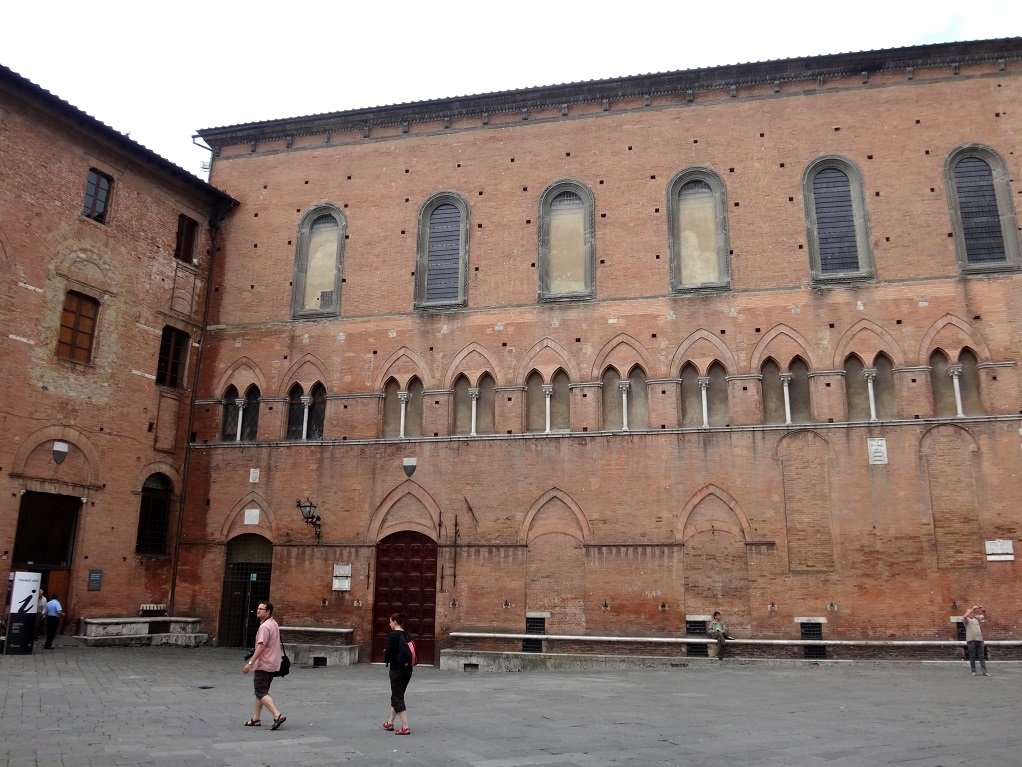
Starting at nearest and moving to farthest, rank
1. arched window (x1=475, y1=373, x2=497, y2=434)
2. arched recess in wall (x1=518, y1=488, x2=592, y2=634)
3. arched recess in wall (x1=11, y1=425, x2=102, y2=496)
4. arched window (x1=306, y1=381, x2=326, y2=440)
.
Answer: arched recess in wall (x1=11, y1=425, x2=102, y2=496) < arched recess in wall (x1=518, y1=488, x2=592, y2=634) < arched window (x1=475, y1=373, x2=497, y2=434) < arched window (x1=306, y1=381, x2=326, y2=440)

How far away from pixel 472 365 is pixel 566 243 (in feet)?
12.7

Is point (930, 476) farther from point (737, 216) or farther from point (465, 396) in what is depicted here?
point (465, 396)

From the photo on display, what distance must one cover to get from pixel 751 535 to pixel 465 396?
7372 mm

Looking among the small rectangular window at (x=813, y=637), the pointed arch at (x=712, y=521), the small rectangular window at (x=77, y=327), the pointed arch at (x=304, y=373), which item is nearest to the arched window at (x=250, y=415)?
the pointed arch at (x=304, y=373)

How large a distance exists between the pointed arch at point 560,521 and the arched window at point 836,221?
7.63m

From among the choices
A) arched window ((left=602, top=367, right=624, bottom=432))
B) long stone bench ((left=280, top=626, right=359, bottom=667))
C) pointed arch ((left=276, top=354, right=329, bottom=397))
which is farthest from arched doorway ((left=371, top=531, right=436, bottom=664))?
arched window ((left=602, top=367, right=624, bottom=432))

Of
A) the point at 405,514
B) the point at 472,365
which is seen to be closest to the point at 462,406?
the point at 472,365

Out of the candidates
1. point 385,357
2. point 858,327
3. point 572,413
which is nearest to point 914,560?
point 858,327

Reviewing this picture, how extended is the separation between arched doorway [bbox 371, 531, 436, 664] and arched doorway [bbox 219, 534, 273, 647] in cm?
291

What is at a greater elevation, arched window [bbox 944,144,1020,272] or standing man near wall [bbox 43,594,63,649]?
arched window [bbox 944,144,1020,272]

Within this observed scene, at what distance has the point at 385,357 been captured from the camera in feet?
69.5

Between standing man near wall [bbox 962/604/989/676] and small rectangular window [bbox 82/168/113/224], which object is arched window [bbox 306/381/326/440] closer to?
small rectangular window [bbox 82/168/113/224]

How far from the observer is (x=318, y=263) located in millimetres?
22625

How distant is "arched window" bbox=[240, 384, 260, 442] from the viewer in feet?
71.3
